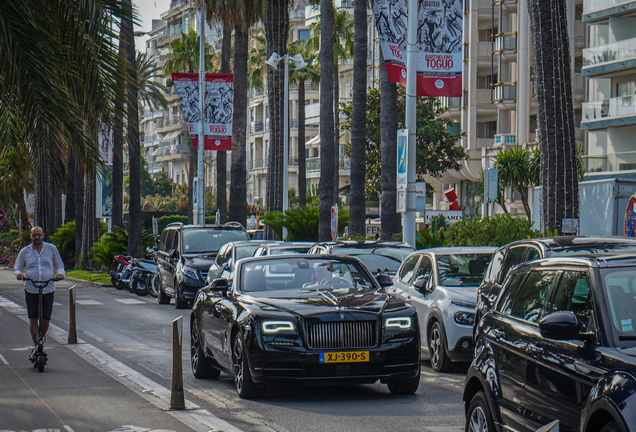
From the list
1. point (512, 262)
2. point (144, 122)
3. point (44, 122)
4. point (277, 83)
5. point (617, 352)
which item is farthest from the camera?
point (144, 122)

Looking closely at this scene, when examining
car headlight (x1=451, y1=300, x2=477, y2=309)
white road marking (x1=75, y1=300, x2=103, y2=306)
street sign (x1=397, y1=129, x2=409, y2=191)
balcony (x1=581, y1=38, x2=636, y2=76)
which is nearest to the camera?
car headlight (x1=451, y1=300, x2=477, y2=309)

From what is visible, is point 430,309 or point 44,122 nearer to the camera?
point 44,122

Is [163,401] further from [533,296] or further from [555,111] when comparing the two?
[555,111]

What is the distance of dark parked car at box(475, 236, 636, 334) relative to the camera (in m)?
8.72

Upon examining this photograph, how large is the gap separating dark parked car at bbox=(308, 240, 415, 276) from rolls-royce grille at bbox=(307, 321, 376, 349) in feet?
23.3

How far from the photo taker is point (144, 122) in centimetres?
14238

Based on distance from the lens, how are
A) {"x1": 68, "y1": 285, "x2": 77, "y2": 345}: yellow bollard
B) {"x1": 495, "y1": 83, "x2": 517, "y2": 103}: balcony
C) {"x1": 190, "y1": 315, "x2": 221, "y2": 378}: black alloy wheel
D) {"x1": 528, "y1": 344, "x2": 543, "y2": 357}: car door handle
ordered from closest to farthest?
{"x1": 528, "y1": 344, "x2": 543, "y2": 357}: car door handle → {"x1": 190, "y1": 315, "x2": 221, "y2": 378}: black alloy wheel → {"x1": 68, "y1": 285, "x2": 77, "y2": 345}: yellow bollard → {"x1": 495, "y1": 83, "x2": 517, "y2": 103}: balcony

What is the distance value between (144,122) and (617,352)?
459 ft

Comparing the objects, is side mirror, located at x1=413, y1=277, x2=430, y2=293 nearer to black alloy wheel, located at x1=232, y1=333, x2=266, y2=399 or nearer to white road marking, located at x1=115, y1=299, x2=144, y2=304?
black alloy wheel, located at x1=232, y1=333, x2=266, y2=399

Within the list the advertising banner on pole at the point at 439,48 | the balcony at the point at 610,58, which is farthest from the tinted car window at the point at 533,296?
the balcony at the point at 610,58

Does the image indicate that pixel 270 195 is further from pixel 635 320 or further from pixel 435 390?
pixel 635 320

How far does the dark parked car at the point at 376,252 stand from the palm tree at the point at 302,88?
4101cm

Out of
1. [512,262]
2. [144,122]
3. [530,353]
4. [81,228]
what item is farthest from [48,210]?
[144,122]

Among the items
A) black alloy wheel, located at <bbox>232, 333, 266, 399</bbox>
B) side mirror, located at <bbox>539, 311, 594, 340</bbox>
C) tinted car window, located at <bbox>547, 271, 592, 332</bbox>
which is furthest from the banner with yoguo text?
side mirror, located at <bbox>539, 311, 594, 340</bbox>
